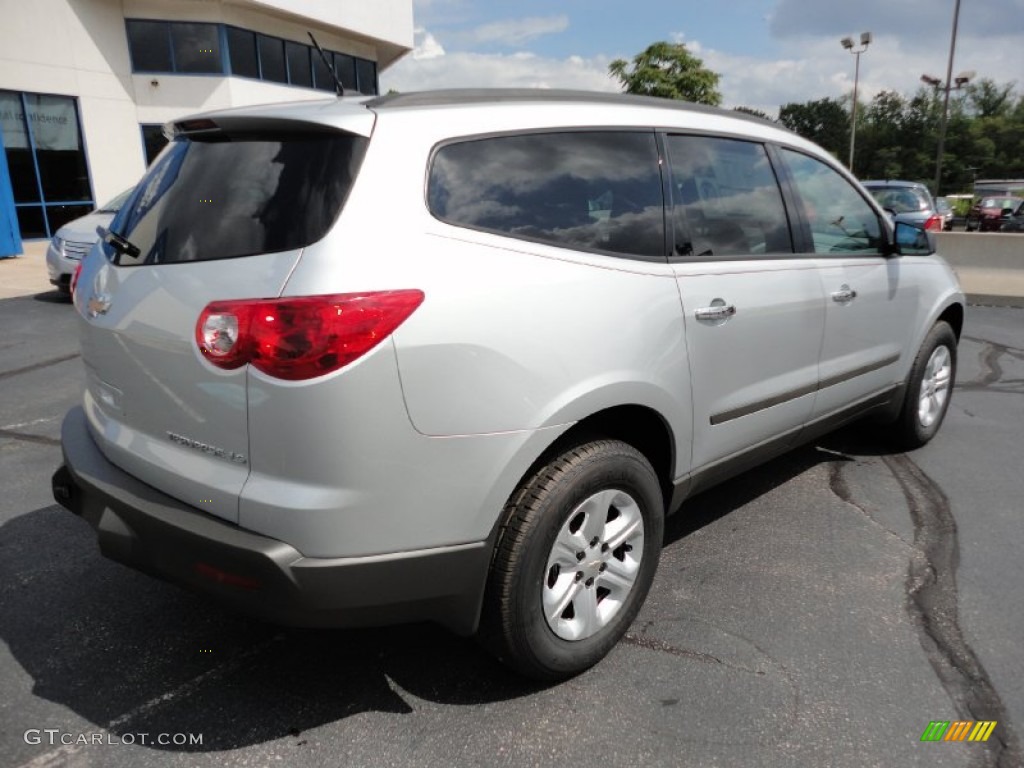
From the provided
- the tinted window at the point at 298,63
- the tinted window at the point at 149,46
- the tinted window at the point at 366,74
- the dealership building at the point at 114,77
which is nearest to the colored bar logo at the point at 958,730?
the dealership building at the point at 114,77

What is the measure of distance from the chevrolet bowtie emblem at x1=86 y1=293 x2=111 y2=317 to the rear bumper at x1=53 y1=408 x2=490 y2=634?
20.7 inches

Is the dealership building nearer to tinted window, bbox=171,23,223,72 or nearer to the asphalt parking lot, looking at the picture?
tinted window, bbox=171,23,223,72

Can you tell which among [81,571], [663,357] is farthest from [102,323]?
[663,357]

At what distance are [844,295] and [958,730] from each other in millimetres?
1912

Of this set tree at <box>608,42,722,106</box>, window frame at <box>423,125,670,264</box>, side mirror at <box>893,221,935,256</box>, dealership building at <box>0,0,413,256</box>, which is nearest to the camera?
window frame at <box>423,125,670,264</box>

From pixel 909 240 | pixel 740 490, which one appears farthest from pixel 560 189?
pixel 909 240

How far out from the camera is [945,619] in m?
2.85

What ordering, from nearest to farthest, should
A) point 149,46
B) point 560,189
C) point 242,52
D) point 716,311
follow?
point 560,189
point 716,311
point 149,46
point 242,52

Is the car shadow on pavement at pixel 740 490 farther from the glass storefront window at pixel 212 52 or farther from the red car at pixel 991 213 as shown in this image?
the red car at pixel 991 213

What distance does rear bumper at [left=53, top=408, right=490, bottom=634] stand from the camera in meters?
1.91

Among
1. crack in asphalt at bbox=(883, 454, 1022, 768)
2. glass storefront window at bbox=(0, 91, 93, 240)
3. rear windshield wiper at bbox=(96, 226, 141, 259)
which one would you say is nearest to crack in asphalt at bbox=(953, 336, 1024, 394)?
crack in asphalt at bbox=(883, 454, 1022, 768)

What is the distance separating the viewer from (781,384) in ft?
10.5

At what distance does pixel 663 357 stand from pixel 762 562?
1.27m

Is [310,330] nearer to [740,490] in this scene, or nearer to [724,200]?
[724,200]
